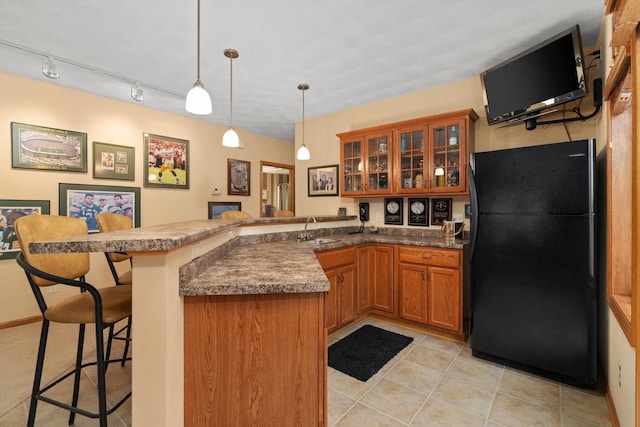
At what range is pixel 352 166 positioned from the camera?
12.5 feet

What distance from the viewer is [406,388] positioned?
2.02 metres

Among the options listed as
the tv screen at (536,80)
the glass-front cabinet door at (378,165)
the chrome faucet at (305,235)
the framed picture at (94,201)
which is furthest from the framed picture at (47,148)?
the tv screen at (536,80)

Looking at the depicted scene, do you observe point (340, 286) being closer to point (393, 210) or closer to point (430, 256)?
point (430, 256)

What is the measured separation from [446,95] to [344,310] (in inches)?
108

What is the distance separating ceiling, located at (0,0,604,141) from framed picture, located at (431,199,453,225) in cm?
141

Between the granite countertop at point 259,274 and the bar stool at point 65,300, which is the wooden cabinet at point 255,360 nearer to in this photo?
the granite countertop at point 259,274

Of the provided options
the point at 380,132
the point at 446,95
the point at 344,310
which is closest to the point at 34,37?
the point at 380,132

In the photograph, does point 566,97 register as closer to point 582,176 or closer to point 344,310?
point 582,176

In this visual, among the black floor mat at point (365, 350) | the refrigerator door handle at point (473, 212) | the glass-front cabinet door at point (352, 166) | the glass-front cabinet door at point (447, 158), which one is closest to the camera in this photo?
the black floor mat at point (365, 350)

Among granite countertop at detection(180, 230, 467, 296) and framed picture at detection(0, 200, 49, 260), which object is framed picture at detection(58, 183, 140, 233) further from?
granite countertop at detection(180, 230, 467, 296)

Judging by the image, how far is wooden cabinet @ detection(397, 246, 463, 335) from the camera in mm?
2666

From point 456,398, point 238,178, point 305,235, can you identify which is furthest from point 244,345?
point 238,178

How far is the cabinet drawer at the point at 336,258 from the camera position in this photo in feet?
8.61

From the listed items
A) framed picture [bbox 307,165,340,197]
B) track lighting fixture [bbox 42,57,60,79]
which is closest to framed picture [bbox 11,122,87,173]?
track lighting fixture [bbox 42,57,60,79]
